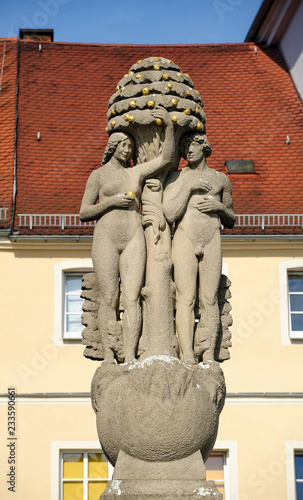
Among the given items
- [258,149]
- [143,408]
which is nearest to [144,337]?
[143,408]

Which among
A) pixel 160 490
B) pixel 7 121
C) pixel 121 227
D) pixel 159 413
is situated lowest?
pixel 160 490

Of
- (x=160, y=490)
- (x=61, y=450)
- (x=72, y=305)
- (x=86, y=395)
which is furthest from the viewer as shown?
(x=72, y=305)

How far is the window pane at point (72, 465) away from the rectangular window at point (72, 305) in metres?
2.40

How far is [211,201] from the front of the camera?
8.68 meters

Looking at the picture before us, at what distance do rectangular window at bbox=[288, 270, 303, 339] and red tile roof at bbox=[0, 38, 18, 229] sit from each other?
19.4ft

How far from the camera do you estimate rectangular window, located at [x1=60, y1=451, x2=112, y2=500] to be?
20.5 metres

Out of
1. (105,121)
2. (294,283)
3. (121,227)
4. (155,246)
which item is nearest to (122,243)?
(121,227)

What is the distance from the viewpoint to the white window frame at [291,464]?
20.2 m

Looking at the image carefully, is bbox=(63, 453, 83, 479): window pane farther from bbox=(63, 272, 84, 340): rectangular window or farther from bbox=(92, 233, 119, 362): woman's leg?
bbox=(92, 233, 119, 362): woman's leg

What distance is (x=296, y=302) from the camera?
2184 centimetres

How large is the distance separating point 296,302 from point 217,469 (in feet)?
12.4

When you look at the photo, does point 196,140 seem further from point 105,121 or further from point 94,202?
point 105,121

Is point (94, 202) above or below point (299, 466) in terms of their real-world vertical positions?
above

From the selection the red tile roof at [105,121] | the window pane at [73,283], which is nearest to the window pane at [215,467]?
the window pane at [73,283]
